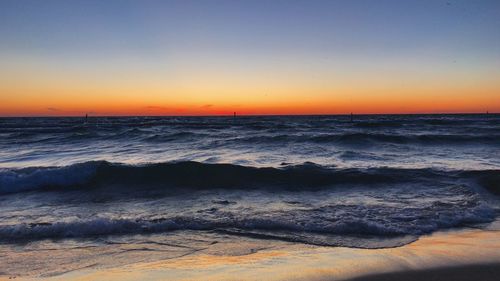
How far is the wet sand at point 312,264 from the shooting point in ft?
12.3

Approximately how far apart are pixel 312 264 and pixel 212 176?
6.81 metres

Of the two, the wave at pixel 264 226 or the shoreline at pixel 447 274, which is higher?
the shoreline at pixel 447 274

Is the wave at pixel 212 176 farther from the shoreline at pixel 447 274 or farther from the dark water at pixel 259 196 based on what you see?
the shoreline at pixel 447 274

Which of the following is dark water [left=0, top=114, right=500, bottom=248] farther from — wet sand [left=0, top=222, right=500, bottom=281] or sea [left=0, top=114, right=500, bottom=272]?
wet sand [left=0, top=222, right=500, bottom=281]

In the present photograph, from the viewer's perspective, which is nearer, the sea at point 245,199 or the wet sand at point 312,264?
the wet sand at point 312,264

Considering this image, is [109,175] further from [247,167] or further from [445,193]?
[445,193]

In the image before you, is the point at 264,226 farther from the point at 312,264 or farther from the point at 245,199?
the point at 245,199

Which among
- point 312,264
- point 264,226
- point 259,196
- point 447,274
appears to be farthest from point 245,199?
point 447,274

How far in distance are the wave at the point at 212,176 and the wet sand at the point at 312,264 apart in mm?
4581

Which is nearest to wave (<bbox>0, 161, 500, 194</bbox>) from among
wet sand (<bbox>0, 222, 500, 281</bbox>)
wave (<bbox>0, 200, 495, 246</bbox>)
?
wave (<bbox>0, 200, 495, 246</bbox>)

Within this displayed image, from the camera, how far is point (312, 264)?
160 inches

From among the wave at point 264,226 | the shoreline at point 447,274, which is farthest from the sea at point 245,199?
the shoreline at point 447,274

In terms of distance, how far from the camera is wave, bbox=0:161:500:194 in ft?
31.8

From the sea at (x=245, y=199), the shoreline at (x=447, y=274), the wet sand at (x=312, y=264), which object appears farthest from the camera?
the sea at (x=245, y=199)
